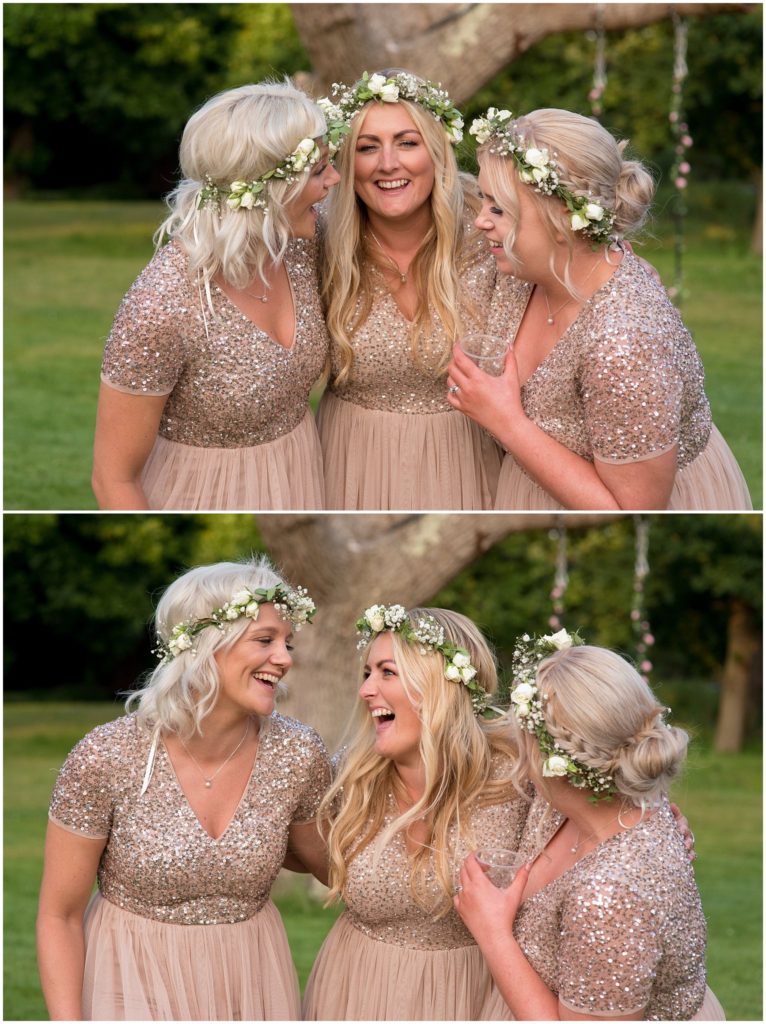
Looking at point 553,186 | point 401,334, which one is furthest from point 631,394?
point 401,334

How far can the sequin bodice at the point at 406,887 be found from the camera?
14.6 ft

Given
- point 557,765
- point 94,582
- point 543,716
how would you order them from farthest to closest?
1. point 94,582
2. point 543,716
3. point 557,765

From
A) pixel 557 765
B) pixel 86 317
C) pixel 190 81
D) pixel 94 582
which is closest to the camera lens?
pixel 557 765

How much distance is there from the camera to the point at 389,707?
4520mm

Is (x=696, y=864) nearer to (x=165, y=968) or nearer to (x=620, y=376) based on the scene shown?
(x=165, y=968)

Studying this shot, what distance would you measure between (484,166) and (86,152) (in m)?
27.1

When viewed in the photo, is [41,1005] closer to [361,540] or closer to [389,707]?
[361,540]

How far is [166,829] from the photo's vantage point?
4445mm

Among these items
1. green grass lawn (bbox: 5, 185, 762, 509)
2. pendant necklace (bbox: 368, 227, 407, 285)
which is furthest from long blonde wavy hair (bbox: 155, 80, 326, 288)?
green grass lawn (bbox: 5, 185, 762, 509)

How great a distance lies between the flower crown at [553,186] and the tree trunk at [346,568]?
11.2 feet

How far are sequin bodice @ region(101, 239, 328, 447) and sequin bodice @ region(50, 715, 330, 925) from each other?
946 millimetres

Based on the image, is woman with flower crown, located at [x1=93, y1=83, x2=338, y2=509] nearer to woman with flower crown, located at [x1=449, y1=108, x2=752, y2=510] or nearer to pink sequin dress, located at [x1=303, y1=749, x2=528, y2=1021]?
woman with flower crown, located at [x1=449, y1=108, x2=752, y2=510]

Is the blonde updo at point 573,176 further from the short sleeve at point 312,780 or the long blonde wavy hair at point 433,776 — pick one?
the short sleeve at point 312,780

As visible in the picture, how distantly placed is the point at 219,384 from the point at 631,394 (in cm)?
122
